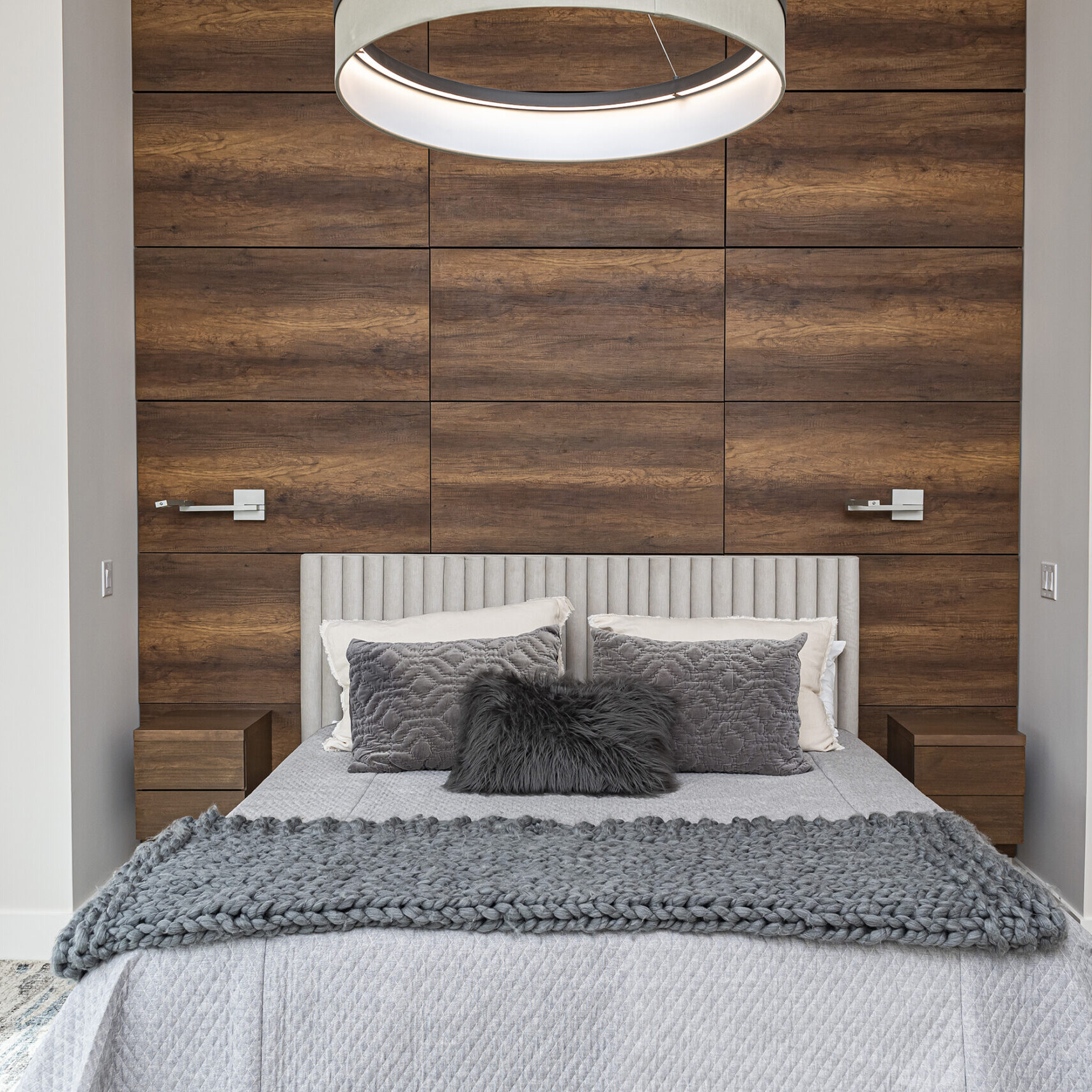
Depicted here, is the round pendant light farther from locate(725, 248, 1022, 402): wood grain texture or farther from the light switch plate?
the light switch plate

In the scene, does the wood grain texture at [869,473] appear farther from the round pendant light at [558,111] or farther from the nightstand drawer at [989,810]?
the round pendant light at [558,111]

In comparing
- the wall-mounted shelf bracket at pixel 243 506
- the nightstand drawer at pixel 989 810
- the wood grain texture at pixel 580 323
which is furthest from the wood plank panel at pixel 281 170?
the nightstand drawer at pixel 989 810

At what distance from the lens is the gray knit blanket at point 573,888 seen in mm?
1634

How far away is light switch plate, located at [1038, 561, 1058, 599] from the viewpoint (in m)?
2.96

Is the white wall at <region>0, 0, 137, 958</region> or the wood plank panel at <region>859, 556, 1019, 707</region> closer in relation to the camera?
the white wall at <region>0, 0, 137, 958</region>

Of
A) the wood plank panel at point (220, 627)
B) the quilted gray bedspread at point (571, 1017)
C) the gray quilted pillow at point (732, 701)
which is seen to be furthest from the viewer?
the wood plank panel at point (220, 627)

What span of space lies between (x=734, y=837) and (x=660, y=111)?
1557mm

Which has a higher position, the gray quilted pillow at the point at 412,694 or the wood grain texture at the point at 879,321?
the wood grain texture at the point at 879,321

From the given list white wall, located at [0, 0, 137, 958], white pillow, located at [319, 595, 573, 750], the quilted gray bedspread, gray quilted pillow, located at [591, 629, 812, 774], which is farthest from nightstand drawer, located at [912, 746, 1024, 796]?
white wall, located at [0, 0, 137, 958]

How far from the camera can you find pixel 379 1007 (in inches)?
63.8

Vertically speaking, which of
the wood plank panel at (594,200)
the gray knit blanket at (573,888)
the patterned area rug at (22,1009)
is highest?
the wood plank panel at (594,200)

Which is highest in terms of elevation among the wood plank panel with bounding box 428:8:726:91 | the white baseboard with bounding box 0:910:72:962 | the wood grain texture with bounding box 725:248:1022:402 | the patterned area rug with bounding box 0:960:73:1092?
the wood plank panel with bounding box 428:8:726:91

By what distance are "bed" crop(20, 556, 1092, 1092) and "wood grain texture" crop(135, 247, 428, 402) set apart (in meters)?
2.04

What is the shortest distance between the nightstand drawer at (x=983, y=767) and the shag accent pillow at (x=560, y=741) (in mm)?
917
